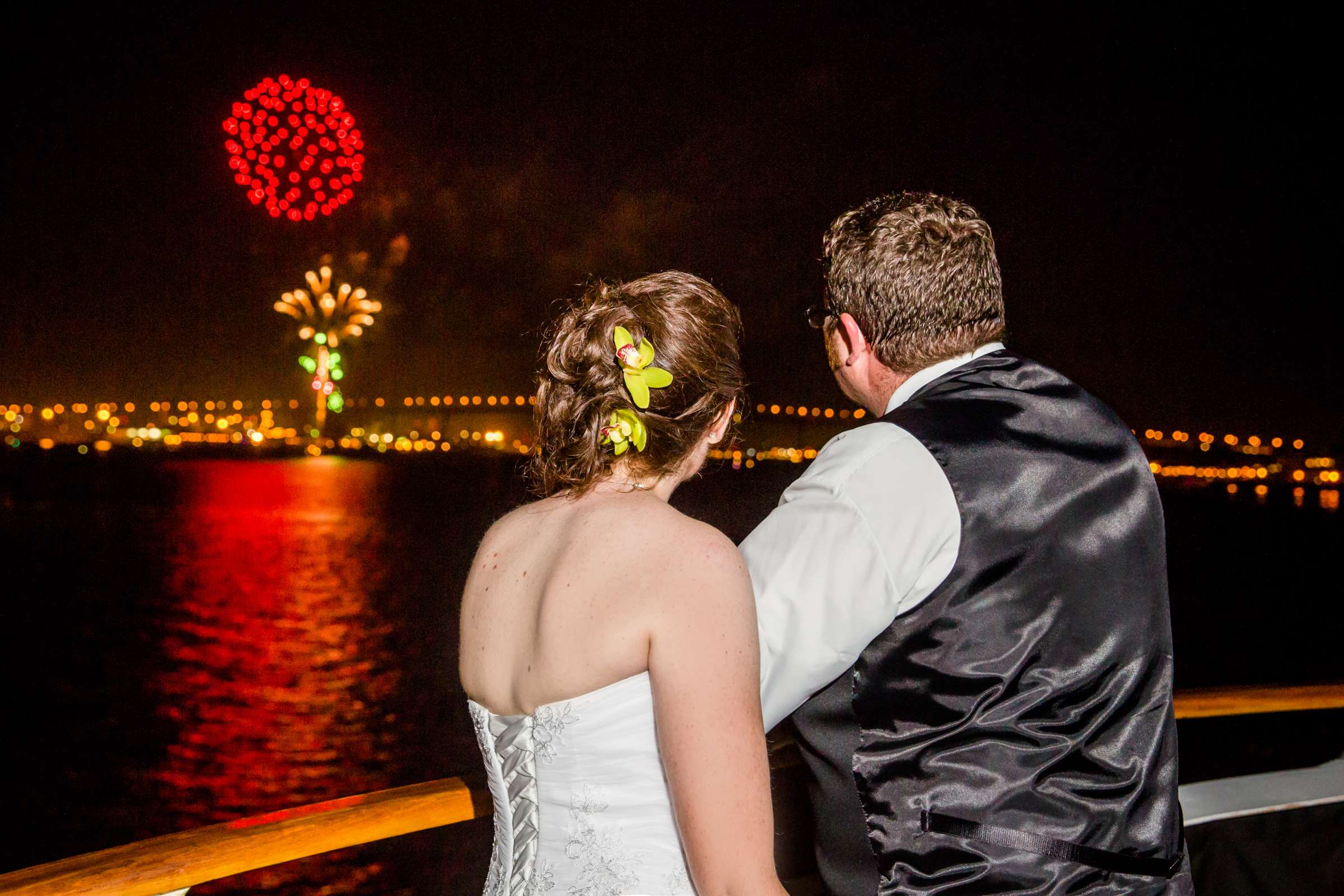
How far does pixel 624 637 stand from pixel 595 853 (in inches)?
17.8

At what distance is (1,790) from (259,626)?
31.7 feet

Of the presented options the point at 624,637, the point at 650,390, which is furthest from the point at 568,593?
the point at 650,390

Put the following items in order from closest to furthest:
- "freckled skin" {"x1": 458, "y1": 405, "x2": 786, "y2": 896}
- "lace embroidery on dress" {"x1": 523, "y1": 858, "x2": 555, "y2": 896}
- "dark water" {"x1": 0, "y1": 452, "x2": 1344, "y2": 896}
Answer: "freckled skin" {"x1": 458, "y1": 405, "x2": 786, "y2": 896}
"lace embroidery on dress" {"x1": 523, "y1": 858, "x2": 555, "y2": 896}
"dark water" {"x1": 0, "y1": 452, "x2": 1344, "y2": 896}

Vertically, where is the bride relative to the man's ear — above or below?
below

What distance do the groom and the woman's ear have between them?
0.23 metres

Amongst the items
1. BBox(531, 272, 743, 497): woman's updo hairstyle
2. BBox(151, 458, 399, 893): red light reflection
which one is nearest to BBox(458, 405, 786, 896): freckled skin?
BBox(531, 272, 743, 497): woman's updo hairstyle

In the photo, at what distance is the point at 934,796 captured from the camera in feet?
5.06

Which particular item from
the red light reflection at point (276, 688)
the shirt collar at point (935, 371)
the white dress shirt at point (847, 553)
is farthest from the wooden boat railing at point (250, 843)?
the red light reflection at point (276, 688)

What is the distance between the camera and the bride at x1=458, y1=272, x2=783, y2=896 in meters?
1.48

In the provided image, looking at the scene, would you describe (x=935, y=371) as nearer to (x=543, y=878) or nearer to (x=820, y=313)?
(x=820, y=313)

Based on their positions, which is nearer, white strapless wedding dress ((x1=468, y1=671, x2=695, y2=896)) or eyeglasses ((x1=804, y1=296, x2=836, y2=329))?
white strapless wedding dress ((x1=468, y1=671, x2=695, y2=896))

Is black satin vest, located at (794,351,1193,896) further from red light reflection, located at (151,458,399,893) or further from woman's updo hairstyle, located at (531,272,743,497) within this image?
red light reflection, located at (151,458,399,893)

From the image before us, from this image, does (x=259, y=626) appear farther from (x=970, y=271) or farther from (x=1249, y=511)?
(x=1249, y=511)

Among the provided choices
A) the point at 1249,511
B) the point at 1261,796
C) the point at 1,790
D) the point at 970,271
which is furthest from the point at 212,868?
the point at 1249,511
